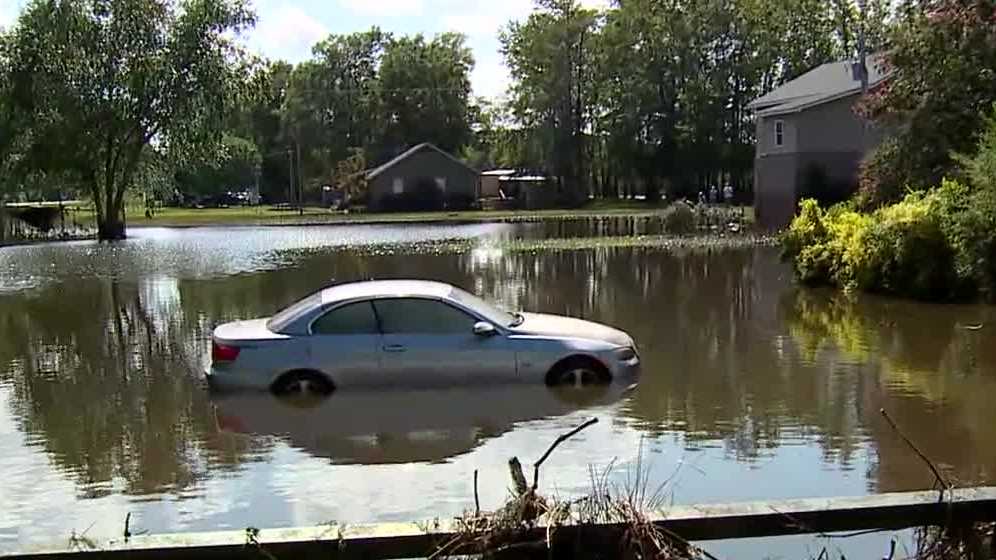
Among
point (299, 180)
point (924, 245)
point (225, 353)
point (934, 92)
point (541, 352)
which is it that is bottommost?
point (541, 352)

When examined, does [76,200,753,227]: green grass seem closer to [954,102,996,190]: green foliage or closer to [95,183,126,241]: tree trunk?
[95,183,126,241]: tree trunk

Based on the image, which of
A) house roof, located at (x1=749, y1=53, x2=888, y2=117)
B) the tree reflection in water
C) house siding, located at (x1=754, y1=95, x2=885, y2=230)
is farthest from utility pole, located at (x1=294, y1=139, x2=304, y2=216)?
the tree reflection in water

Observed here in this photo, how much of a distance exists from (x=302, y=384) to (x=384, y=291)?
4.63ft

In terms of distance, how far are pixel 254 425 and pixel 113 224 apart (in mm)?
43863

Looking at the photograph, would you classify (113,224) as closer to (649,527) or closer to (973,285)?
(973,285)

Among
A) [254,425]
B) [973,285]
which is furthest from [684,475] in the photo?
[973,285]

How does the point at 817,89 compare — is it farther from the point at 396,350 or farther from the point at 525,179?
the point at 525,179

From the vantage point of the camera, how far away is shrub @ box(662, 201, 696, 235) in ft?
153

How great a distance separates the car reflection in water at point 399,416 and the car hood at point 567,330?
1.93 ft

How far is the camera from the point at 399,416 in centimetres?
1143

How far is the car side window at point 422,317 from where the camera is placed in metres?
12.4

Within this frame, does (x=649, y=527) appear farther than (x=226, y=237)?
No

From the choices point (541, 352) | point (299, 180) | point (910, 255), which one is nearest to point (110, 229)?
point (910, 255)

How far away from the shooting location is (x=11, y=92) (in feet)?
161
